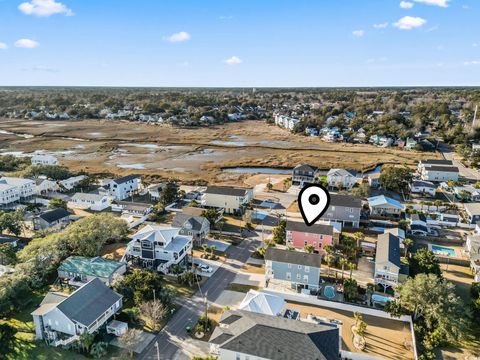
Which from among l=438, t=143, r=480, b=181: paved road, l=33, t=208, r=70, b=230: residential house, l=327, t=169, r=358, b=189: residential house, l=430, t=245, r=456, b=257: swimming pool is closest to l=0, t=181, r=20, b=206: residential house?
l=33, t=208, r=70, b=230: residential house

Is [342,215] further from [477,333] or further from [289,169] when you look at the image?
[289,169]

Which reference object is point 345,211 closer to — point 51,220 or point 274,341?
point 274,341

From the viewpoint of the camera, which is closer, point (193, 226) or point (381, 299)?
point (381, 299)

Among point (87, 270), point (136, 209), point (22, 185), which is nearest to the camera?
point (87, 270)

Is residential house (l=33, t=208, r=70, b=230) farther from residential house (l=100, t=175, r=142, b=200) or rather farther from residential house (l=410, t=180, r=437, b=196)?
residential house (l=410, t=180, r=437, b=196)

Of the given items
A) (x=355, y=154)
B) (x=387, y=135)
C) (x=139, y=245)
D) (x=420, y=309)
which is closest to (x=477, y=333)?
(x=420, y=309)

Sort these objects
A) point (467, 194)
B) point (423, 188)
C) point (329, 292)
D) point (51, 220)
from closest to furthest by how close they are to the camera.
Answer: point (329, 292) → point (51, 220) → point (467, 194) → point (423, 188)

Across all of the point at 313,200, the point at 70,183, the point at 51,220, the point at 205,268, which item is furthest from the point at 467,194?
the point at 70,183
